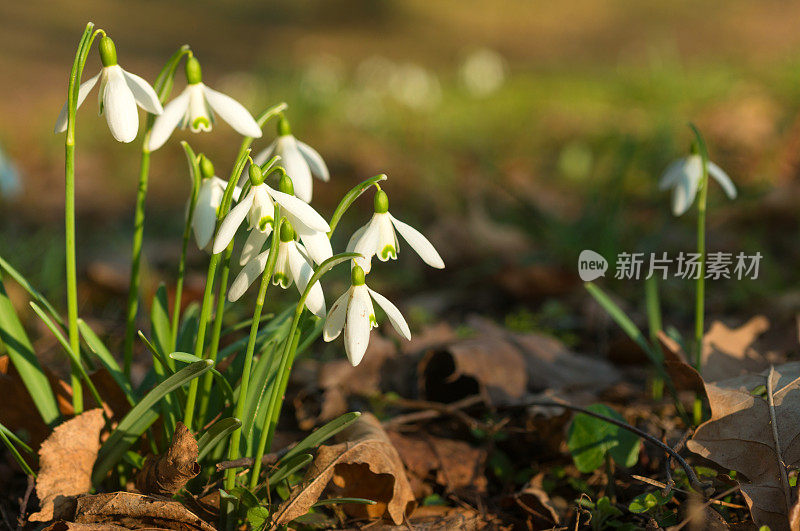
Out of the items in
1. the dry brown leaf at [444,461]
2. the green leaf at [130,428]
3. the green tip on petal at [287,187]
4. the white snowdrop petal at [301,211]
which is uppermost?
the green tip on petal at [287,187]

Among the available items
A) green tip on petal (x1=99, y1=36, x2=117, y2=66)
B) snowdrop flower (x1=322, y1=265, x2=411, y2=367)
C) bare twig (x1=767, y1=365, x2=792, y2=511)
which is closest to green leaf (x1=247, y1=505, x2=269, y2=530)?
snowdrop flower (x1=322, y1=265, x2=411, y2=367)

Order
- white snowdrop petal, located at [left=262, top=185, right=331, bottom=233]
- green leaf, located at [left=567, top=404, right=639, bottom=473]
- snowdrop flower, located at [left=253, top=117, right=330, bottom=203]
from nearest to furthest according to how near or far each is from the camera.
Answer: white snowdrop petal, located at [left=262, top=185, right=331, bottom=233] < snowdrop flower, located at [left=253, top=117, right=330, bottom=203] < green leaf, located at [left=567, top=404, right=639, bottom=473]

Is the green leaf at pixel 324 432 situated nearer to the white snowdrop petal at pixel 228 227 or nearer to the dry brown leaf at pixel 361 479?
the dry brown leaf at pixel 361 479

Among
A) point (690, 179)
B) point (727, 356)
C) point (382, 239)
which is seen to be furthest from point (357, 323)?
point (727, 356)

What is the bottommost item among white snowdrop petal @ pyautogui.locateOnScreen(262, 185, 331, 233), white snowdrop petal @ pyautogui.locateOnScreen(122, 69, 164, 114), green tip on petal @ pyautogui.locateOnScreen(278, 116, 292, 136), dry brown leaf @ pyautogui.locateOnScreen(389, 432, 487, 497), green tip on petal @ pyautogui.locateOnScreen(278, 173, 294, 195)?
dry brown leaf @ pyautogui.locateOnScreen(389, 432, 487, 497)

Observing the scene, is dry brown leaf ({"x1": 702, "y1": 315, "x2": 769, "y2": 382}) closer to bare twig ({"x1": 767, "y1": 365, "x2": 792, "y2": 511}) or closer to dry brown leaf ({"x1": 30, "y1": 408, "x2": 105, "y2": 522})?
bare twig ({"x1": 767, "y1": 365, "x2": 792, "y2": 511})

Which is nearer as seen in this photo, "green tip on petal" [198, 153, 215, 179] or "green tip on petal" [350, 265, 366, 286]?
"green tip on petal" [350, 265, 366, 286]

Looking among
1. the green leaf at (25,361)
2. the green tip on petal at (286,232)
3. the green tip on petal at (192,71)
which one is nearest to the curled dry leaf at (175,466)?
the green leaf at (25,361)

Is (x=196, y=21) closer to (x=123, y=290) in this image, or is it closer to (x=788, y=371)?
(x=123, y=290)
